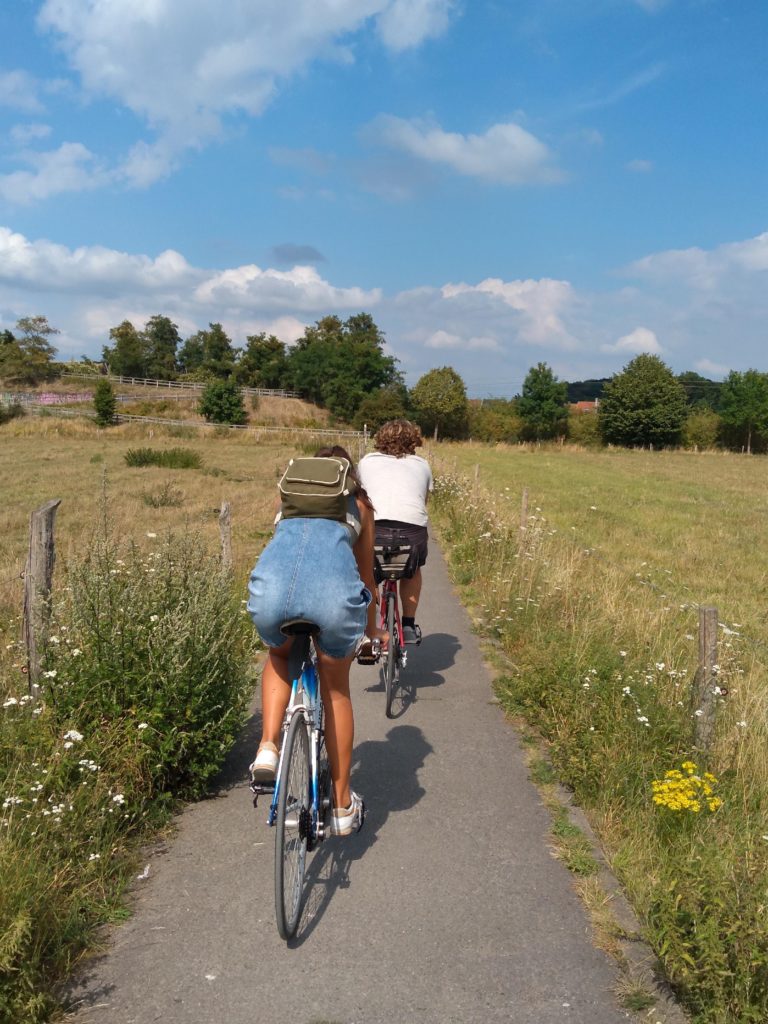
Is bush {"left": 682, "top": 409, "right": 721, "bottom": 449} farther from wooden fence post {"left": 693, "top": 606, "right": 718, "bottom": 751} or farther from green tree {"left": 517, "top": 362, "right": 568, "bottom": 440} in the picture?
wooden fence post {"left": 693, "top": 606, "right": 718, "bottom": 751}

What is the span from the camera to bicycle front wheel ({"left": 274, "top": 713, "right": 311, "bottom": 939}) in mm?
3076

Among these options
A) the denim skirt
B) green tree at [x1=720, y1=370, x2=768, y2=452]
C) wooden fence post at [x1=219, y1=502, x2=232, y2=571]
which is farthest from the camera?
green tree at [x1=720, y1=370, x2=768, y2=452]

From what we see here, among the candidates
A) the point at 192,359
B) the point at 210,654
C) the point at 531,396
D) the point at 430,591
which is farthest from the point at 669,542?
the point at 192,359

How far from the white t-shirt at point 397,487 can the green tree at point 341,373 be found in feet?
299

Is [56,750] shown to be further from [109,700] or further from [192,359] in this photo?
[192,359]

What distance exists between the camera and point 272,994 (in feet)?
9.50

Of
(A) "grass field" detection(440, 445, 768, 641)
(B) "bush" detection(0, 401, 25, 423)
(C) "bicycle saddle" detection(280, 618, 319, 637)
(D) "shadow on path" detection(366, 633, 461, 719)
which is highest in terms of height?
(B) "bush" detection(0, 401, 25, 423)

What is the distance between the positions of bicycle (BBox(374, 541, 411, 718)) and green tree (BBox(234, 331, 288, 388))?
10466 centimetres

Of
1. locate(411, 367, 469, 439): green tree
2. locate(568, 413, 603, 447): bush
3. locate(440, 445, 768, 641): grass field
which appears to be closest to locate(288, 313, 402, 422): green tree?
locate(411, 367, 469, 439): green tree

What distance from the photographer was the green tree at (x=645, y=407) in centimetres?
7200

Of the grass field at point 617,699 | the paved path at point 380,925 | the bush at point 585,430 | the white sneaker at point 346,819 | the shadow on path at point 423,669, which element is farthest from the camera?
the bush at point 585,430

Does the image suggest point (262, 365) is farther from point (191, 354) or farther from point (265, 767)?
point (265, 767)

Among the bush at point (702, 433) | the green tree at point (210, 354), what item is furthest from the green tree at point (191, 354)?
the bush at point (702, 433)

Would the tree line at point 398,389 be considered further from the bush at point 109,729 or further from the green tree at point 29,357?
the bush at point 109,729
